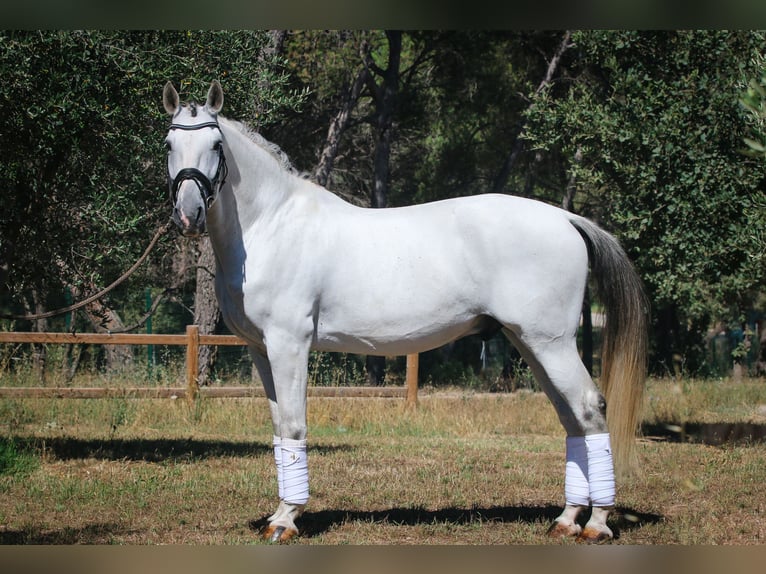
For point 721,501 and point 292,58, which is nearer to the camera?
point 721,501

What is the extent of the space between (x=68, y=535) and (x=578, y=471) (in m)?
3.53

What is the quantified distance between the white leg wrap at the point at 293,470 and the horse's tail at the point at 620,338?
7.14 ft

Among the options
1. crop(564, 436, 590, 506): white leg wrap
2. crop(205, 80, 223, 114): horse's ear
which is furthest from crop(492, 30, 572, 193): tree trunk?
crop(205, 80, 223, 114): horse's ear

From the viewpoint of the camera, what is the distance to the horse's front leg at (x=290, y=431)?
17.5ft

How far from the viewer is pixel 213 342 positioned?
12.0 meters

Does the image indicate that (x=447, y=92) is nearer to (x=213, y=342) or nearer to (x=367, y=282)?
(x=213, y=342)

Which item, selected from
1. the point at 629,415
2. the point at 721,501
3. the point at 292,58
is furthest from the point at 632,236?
the point at 292,58

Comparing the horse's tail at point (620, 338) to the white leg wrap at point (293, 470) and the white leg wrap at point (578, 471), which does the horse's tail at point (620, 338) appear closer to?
the white leg wrap at point (578, 471)

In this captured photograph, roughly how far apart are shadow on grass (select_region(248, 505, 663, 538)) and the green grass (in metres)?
0.02

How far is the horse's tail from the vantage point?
5656 mm

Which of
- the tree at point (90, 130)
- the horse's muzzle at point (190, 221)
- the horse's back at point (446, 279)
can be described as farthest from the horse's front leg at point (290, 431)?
the tree at point (90, 130)

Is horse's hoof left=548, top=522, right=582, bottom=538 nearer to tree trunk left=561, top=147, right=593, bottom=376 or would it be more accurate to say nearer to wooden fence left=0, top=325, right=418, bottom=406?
wooden fence left=0, top=325, right=418, bottom=406

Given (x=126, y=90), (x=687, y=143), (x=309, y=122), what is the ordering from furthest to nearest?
(x=309, y=122) < (x=687, y=143) < (x=126, y=90)

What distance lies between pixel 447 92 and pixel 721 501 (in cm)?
1430
